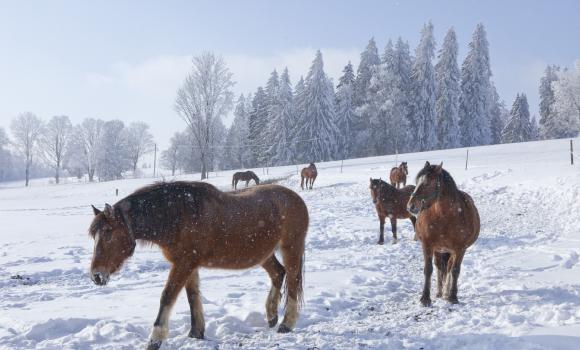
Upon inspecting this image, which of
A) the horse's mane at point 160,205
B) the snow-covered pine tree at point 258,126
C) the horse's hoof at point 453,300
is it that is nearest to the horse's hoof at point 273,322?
the horse's mane at point 160,205

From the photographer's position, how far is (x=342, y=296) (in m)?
6.36

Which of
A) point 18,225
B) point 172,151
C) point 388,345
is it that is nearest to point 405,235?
point 388,345

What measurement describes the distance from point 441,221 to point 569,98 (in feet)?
196

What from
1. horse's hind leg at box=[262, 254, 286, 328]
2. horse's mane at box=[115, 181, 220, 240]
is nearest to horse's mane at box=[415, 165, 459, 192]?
horse's hind leg at box=[262, 254, 286, 328]

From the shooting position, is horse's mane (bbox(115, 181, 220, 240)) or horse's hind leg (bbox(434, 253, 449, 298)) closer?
horse's mane (bbox(115, 181, 220, 240))

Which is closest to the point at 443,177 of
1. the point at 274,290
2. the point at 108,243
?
the point at 274,290

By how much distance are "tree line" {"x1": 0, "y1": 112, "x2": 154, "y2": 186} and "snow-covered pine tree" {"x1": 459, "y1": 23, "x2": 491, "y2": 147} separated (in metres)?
54.5

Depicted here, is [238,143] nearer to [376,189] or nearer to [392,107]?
[392,107]

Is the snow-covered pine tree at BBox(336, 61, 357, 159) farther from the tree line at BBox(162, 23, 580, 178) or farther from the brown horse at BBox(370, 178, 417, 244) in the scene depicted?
the brown horse at BBox(370, 178, 417, 244)

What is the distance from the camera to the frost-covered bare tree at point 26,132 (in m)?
68.2

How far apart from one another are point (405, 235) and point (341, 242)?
2105mm

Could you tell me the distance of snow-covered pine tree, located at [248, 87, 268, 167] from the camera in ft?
192

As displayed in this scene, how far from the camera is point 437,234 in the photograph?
6.10 m

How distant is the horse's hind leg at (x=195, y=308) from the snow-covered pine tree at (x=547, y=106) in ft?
213
